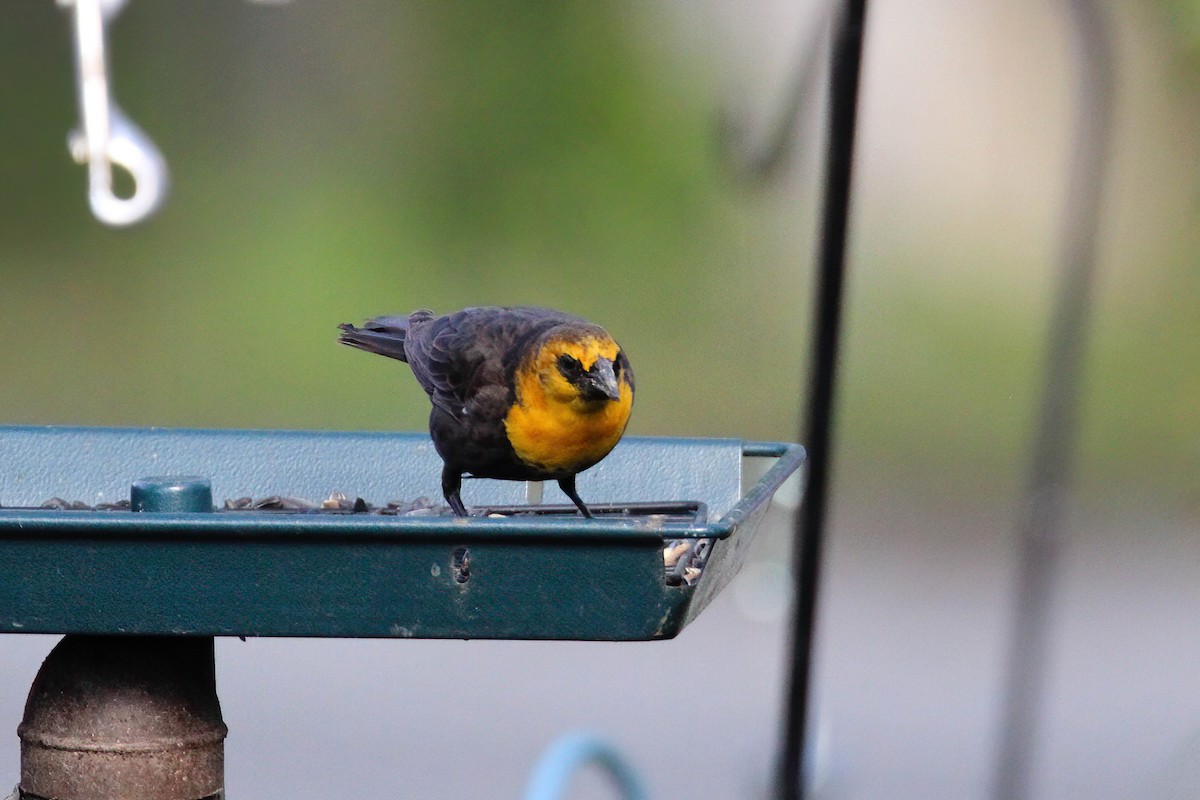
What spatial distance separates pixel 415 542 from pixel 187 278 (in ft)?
Answer: 6.17

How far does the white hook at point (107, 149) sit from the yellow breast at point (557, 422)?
4.53ft

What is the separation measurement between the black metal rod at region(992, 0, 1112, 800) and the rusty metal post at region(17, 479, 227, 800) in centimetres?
176

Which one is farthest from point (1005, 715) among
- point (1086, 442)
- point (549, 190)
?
point (549, 190)

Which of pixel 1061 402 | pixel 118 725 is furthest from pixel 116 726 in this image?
pixel 1061 402

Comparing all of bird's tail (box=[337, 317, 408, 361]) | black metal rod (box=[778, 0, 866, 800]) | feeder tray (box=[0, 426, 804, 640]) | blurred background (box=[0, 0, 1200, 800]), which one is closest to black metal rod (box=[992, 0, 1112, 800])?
blurred background (box=[0, 0, 1200, 800])

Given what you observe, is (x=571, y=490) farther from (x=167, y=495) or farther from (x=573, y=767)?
(x=167, y=495)

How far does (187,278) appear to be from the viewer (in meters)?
2.96

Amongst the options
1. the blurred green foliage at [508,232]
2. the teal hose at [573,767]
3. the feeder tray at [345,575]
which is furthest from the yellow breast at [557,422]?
the blurred green foliage at [508,232]

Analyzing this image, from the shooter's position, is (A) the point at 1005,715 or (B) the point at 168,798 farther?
(A) the point at 1005,715

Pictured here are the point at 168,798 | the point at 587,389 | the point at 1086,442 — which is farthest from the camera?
the point at 1086,442

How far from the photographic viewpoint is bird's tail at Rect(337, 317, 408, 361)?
2260 mm

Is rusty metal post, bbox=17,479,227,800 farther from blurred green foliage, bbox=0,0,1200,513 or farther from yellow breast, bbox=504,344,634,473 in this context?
blurred green foliage, bbox=0,0,1200,513

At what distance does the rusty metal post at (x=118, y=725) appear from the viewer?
60.7 inches

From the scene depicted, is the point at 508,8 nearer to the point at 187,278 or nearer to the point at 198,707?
the point at 187,278
